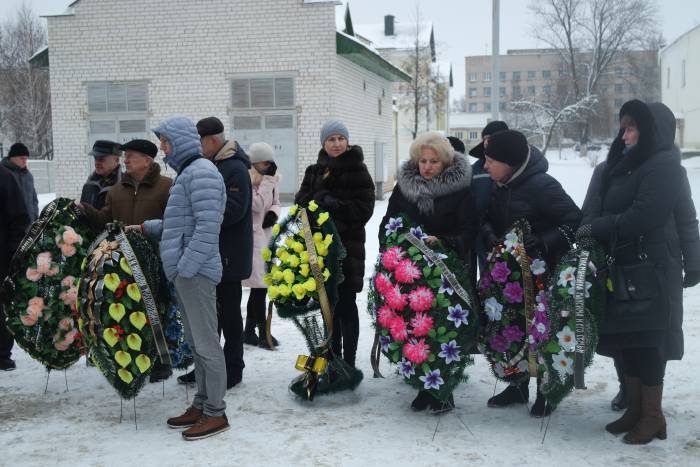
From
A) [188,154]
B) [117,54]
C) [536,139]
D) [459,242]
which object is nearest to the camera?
[188,154]

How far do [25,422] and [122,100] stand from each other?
12.8 metres

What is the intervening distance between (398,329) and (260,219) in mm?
2572

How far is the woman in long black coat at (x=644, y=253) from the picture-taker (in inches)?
155

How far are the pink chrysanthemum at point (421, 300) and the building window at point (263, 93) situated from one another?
12098 millimetres

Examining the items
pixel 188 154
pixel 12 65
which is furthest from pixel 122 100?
pixel 12 65

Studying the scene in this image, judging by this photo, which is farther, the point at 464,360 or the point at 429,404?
the point at 429,404

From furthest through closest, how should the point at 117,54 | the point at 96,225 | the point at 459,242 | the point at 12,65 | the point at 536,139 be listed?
the point at 536,139 → the point at 12,65 → the point at 117,54 → the point at 96,225 → the point at 459,242

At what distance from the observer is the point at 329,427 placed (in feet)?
14.6

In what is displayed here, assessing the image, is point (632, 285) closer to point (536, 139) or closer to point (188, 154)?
point (188, 154)

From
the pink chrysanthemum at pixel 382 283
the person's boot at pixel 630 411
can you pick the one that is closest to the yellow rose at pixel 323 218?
the pink chrysanthemum at pixel 382 283

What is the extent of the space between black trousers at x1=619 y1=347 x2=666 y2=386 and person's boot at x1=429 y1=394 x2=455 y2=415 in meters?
1.12

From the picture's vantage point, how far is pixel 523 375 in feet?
14.7

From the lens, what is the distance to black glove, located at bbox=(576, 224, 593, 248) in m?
4.08

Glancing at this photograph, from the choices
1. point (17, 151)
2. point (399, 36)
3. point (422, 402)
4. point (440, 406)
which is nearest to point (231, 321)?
point (422, 402)
